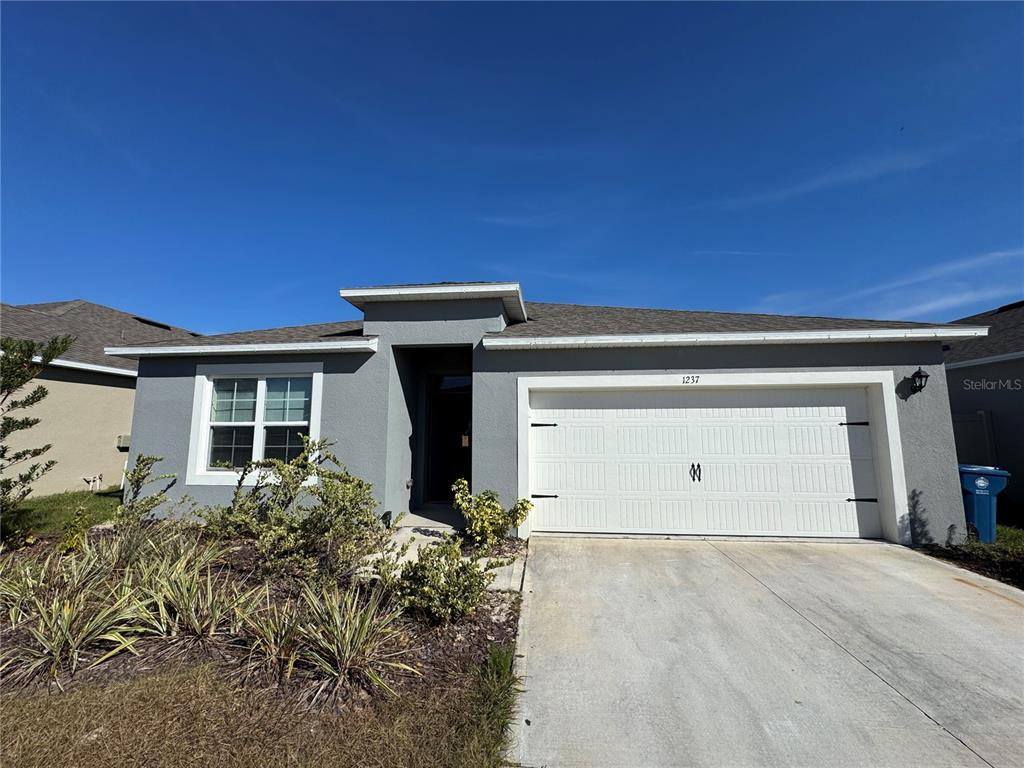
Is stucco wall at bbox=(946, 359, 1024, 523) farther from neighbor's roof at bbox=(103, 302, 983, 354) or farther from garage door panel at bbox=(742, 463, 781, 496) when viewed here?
garage door panel at bbox=(742, 463, 781, 496)

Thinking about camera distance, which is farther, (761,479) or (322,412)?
(322,412)

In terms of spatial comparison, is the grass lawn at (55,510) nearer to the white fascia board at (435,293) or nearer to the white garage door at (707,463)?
the white fascia board at (435,293)

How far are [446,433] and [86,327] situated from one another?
12847mm

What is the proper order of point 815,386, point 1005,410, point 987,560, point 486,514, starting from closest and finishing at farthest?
point 987,560 → point 486,514 → point 815,386 → point 1005,410

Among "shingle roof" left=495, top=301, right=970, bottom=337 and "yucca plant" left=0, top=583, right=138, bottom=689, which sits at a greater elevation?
"shingle roof" left=495, top=301, right=970, bottom=337

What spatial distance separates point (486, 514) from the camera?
6.21m

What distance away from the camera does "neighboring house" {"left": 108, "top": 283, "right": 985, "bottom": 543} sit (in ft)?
22.0

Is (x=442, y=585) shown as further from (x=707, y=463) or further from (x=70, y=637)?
(x=707, y=463)

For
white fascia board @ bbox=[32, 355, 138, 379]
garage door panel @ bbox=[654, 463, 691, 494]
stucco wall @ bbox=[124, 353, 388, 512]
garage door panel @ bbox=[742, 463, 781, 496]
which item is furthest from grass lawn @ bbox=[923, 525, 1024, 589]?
white fascia board @ bbox=[32, 355, 138, 379]

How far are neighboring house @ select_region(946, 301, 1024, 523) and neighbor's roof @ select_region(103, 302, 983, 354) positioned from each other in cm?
483

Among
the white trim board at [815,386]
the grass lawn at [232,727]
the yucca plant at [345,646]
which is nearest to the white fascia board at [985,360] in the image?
the white trim board at [815,386]

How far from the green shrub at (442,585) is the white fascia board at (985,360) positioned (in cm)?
1235

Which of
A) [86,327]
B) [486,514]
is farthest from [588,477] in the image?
[86,327]

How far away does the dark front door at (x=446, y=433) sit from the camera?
930 cm
